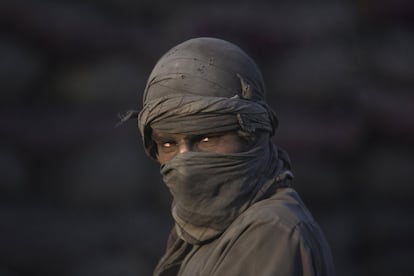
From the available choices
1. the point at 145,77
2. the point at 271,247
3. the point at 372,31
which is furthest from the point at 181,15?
the point at 271,247

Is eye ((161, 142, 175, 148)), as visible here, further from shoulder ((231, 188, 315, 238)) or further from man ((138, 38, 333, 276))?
shoulder ((231, 188, 315, 238))

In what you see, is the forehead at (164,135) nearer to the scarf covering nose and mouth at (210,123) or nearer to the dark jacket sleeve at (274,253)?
the scarf covering nose and mouth at (210,123)

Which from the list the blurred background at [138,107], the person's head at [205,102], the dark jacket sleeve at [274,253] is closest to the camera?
the dark jacket sleeve at [274,253]

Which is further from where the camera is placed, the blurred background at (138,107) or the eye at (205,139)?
the blurred background at (138,107)

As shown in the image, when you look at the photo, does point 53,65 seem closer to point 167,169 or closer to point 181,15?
point 181,15

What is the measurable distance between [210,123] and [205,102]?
0.16 ft

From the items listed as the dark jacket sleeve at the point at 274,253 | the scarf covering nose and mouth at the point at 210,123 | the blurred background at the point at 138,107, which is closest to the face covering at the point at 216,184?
the scarf covering nose and mouth at the point at 210,123

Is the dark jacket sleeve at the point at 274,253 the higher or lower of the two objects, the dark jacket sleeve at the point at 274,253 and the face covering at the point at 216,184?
the lower

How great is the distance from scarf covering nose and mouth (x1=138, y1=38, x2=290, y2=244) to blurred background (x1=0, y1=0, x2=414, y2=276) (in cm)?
166

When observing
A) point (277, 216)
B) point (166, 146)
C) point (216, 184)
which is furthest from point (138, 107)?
point (277, 216)

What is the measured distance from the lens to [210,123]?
88.8 inches

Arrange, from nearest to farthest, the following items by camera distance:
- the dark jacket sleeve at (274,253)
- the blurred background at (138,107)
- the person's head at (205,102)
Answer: the dark jacket sleeve at (274,253)
the person's head at (205,102)
the blurred background at (138,107)

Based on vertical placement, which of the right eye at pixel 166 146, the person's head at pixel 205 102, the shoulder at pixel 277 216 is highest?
the person's head at pixel 205 102

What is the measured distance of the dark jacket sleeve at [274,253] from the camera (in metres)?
2.11
